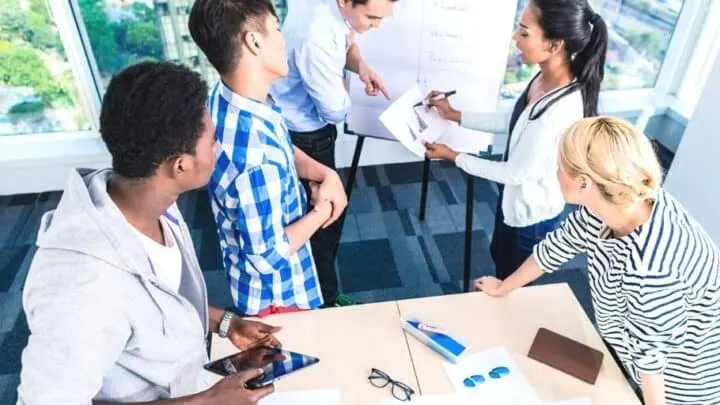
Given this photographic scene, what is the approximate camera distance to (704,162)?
8.93ft

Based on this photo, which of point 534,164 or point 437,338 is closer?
point 437,338

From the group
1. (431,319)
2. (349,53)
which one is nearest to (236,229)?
(431,319)

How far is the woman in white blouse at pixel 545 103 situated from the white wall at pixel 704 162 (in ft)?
4.29

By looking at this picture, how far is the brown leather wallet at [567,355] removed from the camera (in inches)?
52.6

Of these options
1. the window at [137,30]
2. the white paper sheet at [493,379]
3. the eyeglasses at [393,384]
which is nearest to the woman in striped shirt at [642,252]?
the white paper sheet at [493,379]

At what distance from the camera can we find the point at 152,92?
0.93 metres

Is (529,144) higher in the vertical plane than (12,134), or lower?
higher

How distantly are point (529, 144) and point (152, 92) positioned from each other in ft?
3.86

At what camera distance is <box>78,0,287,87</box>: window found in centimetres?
294

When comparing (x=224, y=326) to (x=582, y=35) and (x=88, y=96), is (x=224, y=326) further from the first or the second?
(x=88, y=96)

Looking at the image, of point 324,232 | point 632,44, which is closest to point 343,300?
point 324,232

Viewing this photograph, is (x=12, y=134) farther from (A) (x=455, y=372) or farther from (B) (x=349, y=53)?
(A) (x=455, y=372)

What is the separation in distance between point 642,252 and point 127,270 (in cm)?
105

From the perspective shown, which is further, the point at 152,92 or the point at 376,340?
the point at 376,340
